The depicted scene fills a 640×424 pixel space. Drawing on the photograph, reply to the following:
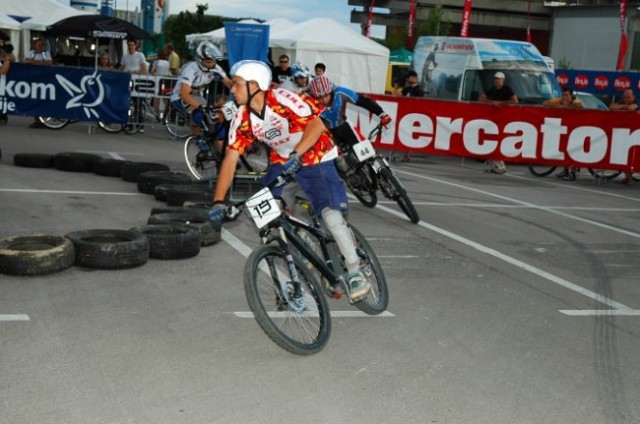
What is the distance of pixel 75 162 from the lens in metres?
13.4

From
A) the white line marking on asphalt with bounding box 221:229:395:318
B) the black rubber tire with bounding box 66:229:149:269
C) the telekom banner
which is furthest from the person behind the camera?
the telekom banner

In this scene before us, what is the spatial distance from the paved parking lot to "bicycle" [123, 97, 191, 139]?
9841mm

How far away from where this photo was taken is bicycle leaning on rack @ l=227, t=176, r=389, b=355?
5.46m

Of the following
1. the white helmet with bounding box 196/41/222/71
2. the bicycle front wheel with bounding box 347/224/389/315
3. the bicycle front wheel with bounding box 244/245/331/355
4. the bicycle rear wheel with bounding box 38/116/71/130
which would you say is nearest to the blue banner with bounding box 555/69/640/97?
the bicycle rear wheel with bounding box 38/116/71/130

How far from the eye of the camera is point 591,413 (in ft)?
16.3

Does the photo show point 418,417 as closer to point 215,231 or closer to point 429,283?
point 429,283

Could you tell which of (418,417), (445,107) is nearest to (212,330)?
(418,417)

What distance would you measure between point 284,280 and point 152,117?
57.5ft

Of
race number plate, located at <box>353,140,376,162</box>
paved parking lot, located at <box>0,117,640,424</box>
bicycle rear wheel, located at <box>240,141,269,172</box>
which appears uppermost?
race number plate, located at <box>353,140,376,162</box>

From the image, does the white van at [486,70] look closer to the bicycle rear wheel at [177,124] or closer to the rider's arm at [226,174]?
the bicycle rear wheel at [177,124]

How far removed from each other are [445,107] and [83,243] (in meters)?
12.0

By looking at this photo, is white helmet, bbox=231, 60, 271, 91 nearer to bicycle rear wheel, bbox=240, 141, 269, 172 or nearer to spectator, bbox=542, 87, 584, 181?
bicycle rear wheel, bbox=240, 141, 269, 172

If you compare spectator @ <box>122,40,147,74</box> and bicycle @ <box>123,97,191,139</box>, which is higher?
spectator @ <box>122,40,147,74</box>

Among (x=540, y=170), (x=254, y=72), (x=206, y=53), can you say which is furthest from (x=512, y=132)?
(x=254, y=72)
